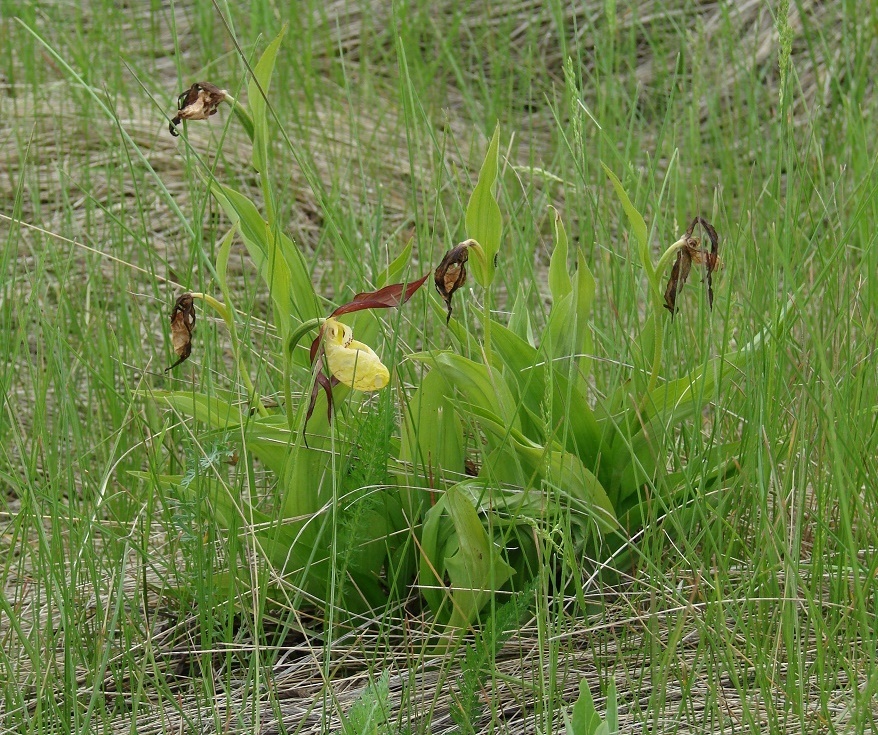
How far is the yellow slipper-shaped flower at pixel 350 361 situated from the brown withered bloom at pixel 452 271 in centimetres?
9

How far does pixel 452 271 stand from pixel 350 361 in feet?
0.47

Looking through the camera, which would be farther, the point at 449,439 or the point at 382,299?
the point at 449,439

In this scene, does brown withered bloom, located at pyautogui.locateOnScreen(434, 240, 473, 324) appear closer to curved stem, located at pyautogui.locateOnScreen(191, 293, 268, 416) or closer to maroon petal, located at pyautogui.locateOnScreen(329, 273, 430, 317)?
maroon petal, located at pyautogui.locateOnScreen(329, 273, 430, 317)

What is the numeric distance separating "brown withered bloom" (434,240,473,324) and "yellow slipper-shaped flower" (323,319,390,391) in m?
0.09

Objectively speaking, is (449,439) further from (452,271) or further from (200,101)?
(200,101)

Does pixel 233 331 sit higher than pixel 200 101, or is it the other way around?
pixel 200 101

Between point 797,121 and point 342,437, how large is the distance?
2.76 meters

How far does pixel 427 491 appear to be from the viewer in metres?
1.15

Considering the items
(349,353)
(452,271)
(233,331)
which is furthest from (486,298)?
(233,331)

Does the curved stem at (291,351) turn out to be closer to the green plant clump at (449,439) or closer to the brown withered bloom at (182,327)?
the green plant clump at (449,439)

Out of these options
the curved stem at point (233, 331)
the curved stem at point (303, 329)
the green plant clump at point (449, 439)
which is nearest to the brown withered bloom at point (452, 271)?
the green plant clump at point (449, 439)

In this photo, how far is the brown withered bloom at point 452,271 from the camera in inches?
38.9

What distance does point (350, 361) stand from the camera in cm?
99

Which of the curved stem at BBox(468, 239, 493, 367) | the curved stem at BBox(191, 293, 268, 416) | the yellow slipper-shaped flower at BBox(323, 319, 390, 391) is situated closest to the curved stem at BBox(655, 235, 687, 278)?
the curved stem at BBox(468, 239, 493, 367)
